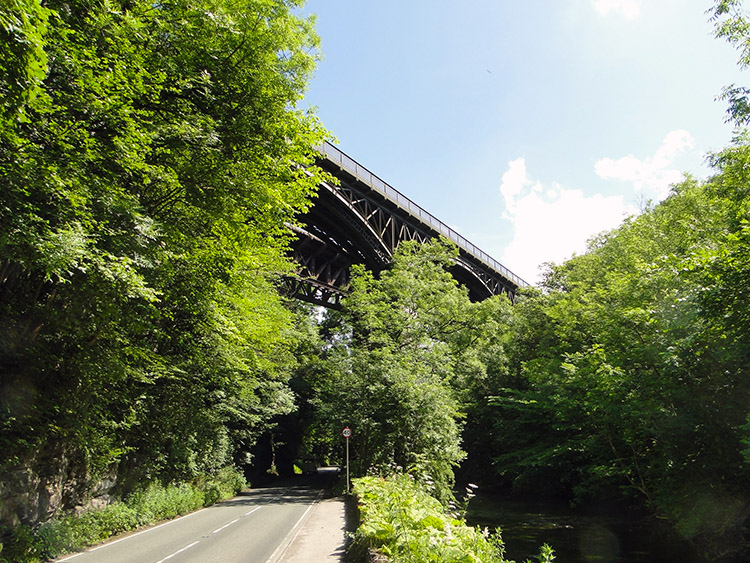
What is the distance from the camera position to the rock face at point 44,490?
9227mm

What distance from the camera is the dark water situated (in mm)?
13945

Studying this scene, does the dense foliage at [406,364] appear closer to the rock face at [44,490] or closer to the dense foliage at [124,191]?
the dense foliage at [124,191]

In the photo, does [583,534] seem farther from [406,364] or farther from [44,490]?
[44,490]

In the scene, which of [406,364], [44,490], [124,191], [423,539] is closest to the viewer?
[423,539]

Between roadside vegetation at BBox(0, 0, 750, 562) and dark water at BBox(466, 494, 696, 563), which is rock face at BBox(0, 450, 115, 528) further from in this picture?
dark water at BBox(466, 494, 696, 563)

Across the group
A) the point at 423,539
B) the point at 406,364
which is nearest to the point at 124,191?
the point at 423,539

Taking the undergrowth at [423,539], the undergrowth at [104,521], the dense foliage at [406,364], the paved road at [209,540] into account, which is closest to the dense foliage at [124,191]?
the undergrowth at [104,521]

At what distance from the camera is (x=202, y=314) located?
9023 millimetres

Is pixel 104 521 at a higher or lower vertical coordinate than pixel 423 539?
lower

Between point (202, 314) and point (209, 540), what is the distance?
21.5 feet

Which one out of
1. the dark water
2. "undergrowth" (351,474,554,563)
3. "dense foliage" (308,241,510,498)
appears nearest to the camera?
"undergrowth" (351,474,554,563)

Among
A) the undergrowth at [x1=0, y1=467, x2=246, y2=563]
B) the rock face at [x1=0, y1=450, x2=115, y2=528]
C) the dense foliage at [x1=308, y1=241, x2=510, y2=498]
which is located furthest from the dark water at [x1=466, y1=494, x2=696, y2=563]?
the rock face at [x1=0, y1=450, x2=115, y2=528]

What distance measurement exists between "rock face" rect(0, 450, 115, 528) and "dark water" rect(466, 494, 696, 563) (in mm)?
12410

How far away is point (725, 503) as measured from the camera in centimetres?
1219
